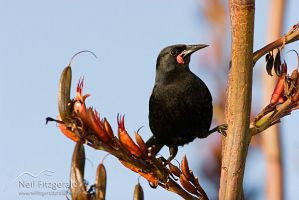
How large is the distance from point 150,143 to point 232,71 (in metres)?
2.07

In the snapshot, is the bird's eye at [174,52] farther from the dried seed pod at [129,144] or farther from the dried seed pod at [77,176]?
the dried seed pod at [77,176]

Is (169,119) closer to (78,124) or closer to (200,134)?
(200,134)

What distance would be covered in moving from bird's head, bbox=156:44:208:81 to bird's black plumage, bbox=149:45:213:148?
197 mm

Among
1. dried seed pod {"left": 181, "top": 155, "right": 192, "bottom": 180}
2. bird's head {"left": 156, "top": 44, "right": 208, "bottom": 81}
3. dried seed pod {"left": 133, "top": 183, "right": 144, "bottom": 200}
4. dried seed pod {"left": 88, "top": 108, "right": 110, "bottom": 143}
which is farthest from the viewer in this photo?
bird's head {"left": 156, "top": 44, "right": 208, "bottom": 81}

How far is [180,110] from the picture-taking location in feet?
15.4

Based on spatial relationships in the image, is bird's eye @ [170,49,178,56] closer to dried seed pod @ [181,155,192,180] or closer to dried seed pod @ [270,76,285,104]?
dried seed pod @ [270,76,285,104]

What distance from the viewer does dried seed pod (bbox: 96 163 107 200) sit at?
6.98ft

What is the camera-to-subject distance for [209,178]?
14.4ft

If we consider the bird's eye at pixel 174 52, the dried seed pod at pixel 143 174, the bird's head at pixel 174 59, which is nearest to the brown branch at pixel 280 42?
the dried seed pod at pixel 143 174

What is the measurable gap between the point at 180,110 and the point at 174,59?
28.2 inches

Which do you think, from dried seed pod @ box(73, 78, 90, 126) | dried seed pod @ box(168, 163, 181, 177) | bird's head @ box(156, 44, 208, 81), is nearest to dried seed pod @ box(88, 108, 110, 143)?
dried seed pod @ box(73, 78, 90, 126)

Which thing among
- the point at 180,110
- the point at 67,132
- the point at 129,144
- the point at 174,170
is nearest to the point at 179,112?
the point at 180,110

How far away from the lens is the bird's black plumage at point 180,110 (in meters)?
4.59

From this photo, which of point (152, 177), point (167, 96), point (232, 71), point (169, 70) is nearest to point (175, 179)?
point (152, 177)
